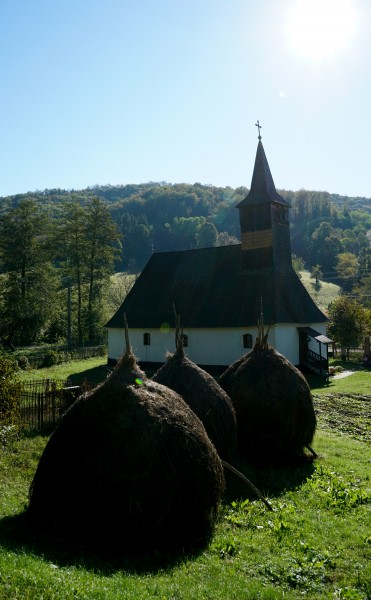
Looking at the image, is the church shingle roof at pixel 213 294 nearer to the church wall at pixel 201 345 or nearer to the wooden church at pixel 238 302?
the wooden church at pixel 238 302

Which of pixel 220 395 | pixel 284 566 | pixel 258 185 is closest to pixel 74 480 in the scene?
pixel 284 566

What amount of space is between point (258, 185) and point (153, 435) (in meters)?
27.6

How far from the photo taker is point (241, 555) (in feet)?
23.0

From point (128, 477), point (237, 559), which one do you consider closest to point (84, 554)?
point (128, 477)

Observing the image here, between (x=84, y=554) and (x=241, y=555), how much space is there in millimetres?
2204

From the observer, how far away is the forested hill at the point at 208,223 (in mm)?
106625

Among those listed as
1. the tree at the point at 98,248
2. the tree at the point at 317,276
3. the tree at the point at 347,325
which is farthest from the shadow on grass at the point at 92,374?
the tree at the point at 317,276

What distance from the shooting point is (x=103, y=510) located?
23.5 feet

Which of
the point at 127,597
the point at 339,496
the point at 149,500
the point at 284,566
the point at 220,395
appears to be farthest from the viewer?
the point at 220,395

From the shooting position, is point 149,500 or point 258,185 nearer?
point 149,500

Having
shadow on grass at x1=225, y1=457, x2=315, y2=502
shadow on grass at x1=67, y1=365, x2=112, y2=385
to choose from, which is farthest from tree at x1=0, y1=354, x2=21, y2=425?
shadow on grass at x1=67, y1=365, x2=112, y2=385

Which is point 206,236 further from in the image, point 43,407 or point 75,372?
point 43,407

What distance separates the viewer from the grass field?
18.4 ft

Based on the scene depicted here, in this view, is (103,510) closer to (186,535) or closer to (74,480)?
(74,480)
